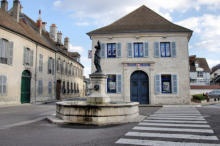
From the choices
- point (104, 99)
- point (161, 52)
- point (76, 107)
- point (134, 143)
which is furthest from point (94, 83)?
point (161, 52)

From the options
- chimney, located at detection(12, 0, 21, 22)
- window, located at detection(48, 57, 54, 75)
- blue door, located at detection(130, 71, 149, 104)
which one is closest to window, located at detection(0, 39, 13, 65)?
chimney, located at detection(12, 0, 21, 22)

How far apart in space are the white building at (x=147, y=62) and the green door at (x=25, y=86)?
7.55 m

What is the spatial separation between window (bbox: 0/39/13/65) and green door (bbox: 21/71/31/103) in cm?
265

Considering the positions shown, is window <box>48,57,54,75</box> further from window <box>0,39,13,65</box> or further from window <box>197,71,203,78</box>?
window <box>197,71,203,78</box>

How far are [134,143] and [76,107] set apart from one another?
341cm

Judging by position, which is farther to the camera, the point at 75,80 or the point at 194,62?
the point at 194,62

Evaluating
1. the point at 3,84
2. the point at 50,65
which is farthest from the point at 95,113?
the point at 50,65

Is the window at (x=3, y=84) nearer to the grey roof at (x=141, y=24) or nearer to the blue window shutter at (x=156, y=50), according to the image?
the grey roof at (x=141, y=24)

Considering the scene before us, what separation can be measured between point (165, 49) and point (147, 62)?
2208 mm

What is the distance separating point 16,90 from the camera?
1720 cm

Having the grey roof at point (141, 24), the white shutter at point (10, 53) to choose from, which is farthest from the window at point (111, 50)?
the white shutter at point (10, 53)

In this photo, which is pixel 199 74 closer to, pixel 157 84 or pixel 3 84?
pixel 157 84

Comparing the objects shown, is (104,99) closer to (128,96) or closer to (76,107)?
(76,107)

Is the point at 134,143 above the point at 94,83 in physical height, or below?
below
